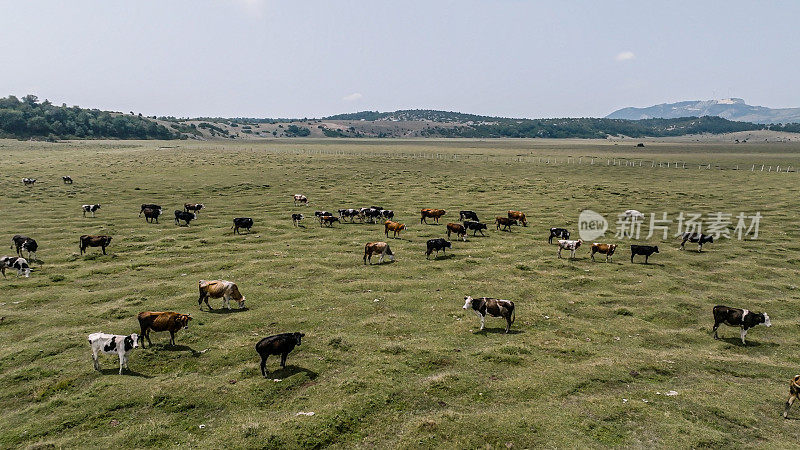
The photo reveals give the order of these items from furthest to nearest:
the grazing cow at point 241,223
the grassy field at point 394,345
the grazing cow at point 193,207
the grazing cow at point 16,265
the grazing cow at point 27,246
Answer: the grazing cow at point 193,207
the grazing cow at point 241,223
the grazing cow at point 27,246
the grazing cow at point 16,265
the grassy field at point 394,345

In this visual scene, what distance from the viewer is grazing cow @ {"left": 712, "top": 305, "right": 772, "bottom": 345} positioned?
16219 millimetres

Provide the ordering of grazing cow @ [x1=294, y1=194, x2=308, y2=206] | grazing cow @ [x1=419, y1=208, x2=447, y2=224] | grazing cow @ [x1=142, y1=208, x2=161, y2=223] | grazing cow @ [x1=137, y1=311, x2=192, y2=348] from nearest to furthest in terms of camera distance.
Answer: grazing cow @ [x1=137, y1=311, x2=192, y2=348] < grazing cow @ [x1=142, y1=208, x2=161, y2=223] < grazing cow @ [x1=419, y1=208, x2=447, y2=224] < grazing cow @ [x1=294, y1=194, x2=308, y2=206]

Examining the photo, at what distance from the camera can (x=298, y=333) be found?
13.9m

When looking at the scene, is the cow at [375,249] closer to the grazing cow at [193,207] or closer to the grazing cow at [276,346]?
the grazing cow at [276,346]

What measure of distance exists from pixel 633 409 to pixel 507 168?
74400 millimetres

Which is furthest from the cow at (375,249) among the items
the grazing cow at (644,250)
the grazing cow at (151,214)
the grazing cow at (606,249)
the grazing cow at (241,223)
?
the grazing cow at (151,214)

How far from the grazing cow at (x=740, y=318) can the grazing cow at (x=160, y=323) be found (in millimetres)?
→ 20018

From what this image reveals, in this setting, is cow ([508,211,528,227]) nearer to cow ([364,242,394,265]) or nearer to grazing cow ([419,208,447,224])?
grazing cow ([419,208,447,224])

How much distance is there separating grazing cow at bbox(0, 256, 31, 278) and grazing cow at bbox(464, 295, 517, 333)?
22.6 m

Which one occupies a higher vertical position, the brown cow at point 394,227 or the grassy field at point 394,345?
the brown cow at point 394,227

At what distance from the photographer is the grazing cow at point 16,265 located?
21828mm

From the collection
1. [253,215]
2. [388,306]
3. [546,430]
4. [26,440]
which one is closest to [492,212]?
[253,215]

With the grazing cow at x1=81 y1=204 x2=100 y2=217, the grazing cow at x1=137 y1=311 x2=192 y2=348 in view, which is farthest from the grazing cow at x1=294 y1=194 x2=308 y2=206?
the grazing cow at x1=137 y1=311 x2=192 y2=348

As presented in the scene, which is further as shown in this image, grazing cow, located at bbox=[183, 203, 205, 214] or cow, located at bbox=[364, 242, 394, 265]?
grazing cow, located at bbox=[183, 203, 205, 214]
